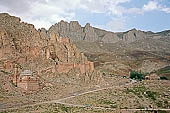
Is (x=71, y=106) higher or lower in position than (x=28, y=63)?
lower

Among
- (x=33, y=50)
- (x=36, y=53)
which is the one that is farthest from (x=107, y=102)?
(x=33, y=50)

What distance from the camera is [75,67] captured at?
8819cm

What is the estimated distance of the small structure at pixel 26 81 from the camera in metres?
66.4

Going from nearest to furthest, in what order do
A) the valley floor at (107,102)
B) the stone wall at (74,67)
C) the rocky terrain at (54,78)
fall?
the valley floor at (107,102) < the rocky terrain at (54,78) < the stone wall at (74,67)

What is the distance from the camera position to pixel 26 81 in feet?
218

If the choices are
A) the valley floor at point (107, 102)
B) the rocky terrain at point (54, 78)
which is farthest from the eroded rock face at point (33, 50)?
the valley floor at point (107, 102)

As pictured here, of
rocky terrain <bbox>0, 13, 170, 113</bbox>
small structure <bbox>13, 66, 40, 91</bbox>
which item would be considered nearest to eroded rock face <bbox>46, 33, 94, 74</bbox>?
rocky terrain <bbox>0, 13, 170, 113</bbox>

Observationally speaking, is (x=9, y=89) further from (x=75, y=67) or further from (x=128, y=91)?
(x=128, y=91)

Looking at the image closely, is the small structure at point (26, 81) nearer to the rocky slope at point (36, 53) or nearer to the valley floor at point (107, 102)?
the rocky slope at point (36, 53)

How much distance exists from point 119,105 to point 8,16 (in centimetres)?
4823

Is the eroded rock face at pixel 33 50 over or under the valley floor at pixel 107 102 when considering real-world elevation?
over

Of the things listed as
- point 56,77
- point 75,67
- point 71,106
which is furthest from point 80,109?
point 75,67

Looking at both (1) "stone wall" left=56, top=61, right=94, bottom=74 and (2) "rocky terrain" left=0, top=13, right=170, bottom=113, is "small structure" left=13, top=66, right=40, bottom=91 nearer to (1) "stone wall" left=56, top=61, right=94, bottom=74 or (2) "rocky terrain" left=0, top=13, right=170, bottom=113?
(2) "rocky terrain" left=0, top=13, right=170, bottom=113

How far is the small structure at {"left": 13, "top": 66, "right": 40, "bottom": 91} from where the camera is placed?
66.4m
